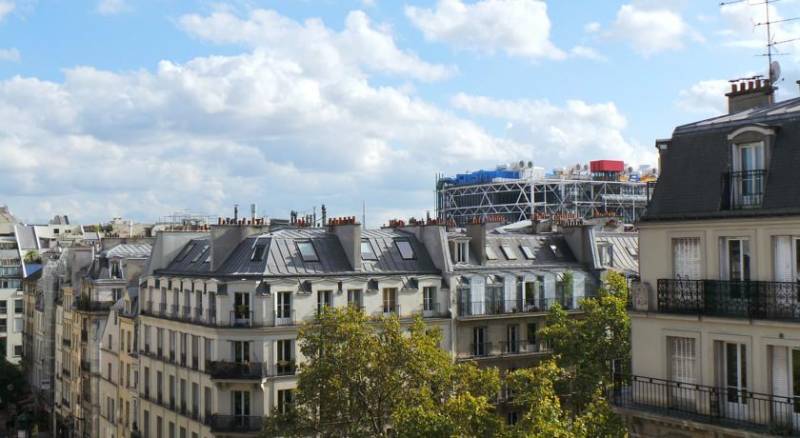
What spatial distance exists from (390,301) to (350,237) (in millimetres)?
3603

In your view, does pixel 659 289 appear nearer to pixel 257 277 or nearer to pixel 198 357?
pixel 257 277

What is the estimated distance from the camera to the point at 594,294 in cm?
4919

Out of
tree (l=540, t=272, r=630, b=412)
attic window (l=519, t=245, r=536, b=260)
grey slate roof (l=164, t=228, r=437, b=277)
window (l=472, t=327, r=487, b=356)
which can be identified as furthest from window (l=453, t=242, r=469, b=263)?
tree (l=540, t=272, r=630, b=412)

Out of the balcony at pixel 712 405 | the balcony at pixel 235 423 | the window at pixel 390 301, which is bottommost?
the balcony at pixel 235 423

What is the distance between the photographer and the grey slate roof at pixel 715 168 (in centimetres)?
1823

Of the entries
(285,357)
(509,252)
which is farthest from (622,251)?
(285,357)

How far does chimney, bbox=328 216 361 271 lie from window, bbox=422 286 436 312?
3.65 metres

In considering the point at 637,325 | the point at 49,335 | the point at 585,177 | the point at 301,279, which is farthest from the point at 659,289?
the point at 585,177

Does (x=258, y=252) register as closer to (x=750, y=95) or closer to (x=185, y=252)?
(x=185, y=252)

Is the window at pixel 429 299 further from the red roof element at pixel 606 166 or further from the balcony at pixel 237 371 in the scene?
the red roof element at pixel 606 166

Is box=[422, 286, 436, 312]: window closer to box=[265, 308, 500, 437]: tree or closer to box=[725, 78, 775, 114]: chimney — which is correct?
box=[265, 308, 500, 437]: tree

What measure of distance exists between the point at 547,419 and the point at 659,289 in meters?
4.27

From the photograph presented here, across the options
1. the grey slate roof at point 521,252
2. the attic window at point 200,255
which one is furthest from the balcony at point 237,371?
the grey slate roof at point 521,252

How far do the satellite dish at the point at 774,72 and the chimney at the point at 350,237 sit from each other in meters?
23.8
